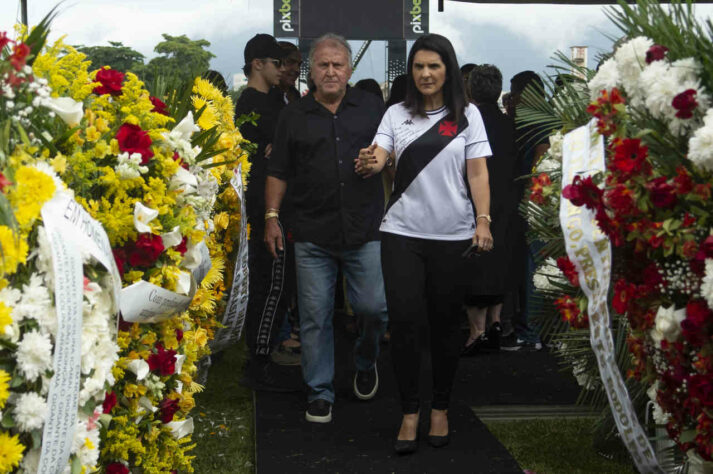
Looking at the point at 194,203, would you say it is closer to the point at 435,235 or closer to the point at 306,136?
the point at 435,235

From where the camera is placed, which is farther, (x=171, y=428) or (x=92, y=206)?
(x=171, y=428)

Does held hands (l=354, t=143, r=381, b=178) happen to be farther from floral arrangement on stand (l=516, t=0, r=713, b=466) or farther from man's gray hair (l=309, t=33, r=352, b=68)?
floral arrangement on stand (l=516, t=0, r=713, b=466)

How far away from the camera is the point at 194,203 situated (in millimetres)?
3686

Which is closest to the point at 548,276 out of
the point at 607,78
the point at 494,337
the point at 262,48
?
the point at 607,78

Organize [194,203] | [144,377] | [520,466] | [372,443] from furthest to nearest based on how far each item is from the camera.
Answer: [372,443] → [520,466] → [194,203] → [144,377]

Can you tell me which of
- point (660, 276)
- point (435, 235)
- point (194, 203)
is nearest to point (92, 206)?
point (194, 203)

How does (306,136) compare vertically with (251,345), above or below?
above

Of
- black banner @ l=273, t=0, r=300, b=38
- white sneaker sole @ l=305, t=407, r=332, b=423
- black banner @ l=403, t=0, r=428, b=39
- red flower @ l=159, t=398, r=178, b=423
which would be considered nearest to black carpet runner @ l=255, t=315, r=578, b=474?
white sneaker sole @ l=305, t=407, r=332, b=423

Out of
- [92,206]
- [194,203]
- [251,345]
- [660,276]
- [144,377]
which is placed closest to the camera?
[660,276]

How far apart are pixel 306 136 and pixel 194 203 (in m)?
2.06

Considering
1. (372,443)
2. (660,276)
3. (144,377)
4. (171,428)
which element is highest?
(660,276)

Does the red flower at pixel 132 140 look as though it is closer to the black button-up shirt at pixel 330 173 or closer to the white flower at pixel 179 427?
the white flower at pixel 179 427

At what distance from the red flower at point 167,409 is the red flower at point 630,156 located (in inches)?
69.7

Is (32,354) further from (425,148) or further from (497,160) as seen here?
(497,160)
